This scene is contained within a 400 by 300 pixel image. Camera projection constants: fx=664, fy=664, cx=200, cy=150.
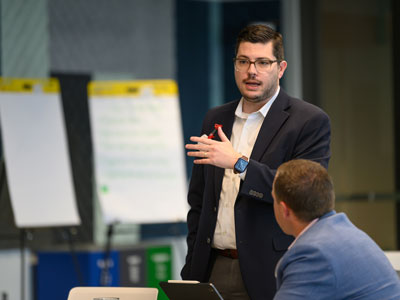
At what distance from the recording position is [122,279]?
540 cm

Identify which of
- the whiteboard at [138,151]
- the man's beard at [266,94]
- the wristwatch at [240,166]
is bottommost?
the whiteboard at [138,151]

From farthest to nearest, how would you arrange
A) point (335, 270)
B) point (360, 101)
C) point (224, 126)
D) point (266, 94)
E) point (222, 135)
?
point (360, 101) → point (224, 126) → point (266, 94) → point (222, 135) → point (335, 270)

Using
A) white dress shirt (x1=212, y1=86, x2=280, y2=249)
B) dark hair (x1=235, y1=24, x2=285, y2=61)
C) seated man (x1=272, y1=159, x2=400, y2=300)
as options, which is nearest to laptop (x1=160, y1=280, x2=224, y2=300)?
seated man (x1=272, y1=159, x2=400, y2=300)

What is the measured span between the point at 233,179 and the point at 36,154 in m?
2.63

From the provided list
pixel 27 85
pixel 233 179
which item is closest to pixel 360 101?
pixel 27 85

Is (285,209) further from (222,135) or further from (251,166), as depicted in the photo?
(222,135)

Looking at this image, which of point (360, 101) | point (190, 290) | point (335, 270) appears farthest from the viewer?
point (360, 101)

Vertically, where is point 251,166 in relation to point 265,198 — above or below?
above

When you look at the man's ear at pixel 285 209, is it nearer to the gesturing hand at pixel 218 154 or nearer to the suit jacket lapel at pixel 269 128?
the gesturing hand at pixel 218 154

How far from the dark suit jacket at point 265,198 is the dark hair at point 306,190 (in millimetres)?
527

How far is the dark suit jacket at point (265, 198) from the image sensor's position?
244 centimetres

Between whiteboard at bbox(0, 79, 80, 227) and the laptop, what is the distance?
9.44ft

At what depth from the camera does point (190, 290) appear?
2051mm

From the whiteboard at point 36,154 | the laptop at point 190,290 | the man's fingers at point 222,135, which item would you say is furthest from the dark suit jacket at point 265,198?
the whiteboard at point 36,154
